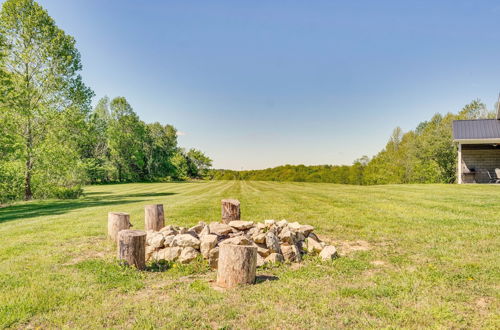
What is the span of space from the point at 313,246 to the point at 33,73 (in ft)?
74.5

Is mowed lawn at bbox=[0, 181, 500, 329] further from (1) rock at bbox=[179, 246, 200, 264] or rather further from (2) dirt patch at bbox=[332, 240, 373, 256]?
(1) rock at bbox=[179, 246, 200, 264]

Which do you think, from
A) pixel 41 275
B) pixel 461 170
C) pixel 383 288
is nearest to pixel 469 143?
pixel 461 170

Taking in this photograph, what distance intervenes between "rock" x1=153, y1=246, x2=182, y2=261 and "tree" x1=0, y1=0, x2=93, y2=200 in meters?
17.2

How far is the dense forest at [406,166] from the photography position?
28859 millimetres

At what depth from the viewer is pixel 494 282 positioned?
4395 millimetres

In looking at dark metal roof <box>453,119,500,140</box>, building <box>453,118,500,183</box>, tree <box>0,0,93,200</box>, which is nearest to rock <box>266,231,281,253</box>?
tree <box>0,0,93,200</box>

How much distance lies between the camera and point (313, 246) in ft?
20.1

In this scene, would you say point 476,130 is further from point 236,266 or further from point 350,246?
point 236,266

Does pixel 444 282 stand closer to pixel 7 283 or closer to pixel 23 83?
pixel 7 283

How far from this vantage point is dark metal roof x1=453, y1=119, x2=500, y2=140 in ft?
66.2

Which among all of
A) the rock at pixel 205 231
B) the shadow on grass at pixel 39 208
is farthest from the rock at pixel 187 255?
the shadow on grass at pixel 39 208

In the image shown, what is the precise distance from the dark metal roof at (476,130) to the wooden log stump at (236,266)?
75.2 feet

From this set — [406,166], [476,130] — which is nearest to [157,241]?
[476,130]

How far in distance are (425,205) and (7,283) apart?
13409mm
